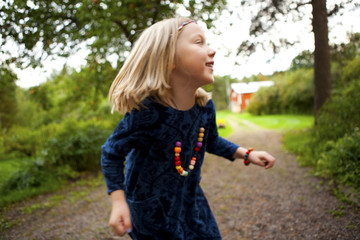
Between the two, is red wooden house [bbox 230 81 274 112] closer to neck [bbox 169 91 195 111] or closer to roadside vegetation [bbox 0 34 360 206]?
roadside vegetation [bbox 0 34 360 206]

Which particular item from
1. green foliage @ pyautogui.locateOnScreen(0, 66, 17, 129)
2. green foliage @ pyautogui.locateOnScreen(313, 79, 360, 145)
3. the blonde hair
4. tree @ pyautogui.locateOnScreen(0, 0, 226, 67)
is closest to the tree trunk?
green foliage @ pyautogui.locateOnScreen(313, 79, 360, 145)

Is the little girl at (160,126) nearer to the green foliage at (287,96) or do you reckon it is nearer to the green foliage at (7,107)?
the green foliage at (287,96)

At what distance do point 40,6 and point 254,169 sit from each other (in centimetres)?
489

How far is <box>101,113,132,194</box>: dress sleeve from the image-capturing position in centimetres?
123

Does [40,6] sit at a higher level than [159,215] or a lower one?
higher

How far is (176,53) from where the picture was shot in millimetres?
1381

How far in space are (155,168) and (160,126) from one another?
0.23 m

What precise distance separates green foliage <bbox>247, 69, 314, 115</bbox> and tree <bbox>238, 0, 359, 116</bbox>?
35.0 feet

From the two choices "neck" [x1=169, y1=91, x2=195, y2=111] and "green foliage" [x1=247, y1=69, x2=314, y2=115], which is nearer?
"neck" [x1=169, y1=91, x2=195, y2=111]

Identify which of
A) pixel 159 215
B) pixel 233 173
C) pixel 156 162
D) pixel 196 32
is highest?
pixel 196 32

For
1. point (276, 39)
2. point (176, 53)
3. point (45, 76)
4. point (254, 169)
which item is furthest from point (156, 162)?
point (276, 39)

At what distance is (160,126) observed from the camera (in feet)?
4.42

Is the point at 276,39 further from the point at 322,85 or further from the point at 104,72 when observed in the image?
the point at 104,72

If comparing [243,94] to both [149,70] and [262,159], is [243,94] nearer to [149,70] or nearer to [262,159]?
[262,159]
